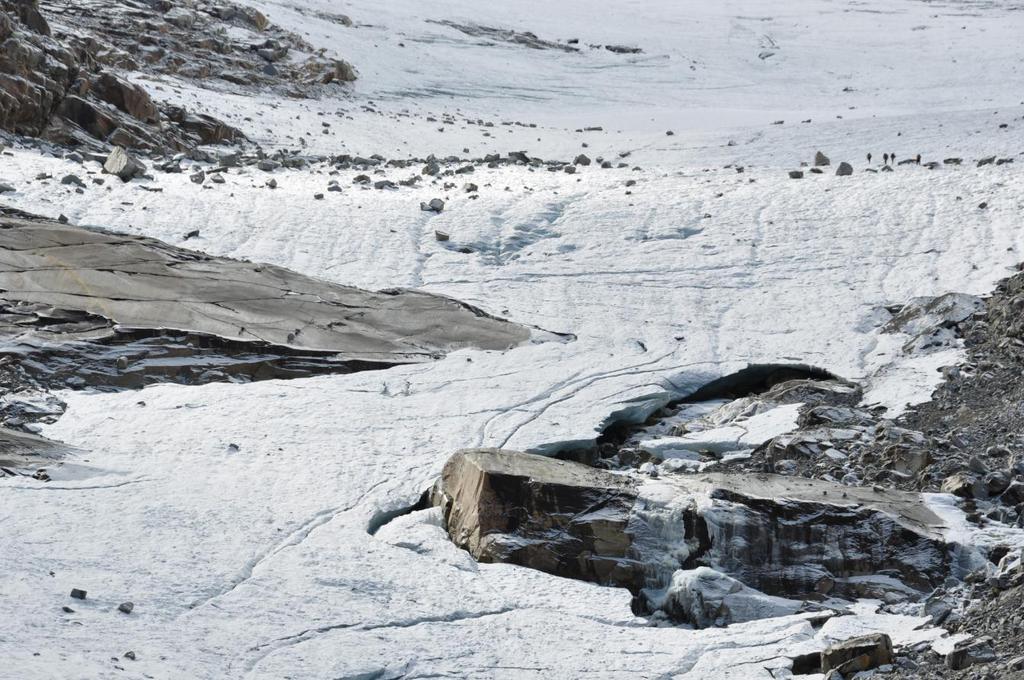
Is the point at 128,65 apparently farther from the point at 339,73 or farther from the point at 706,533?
the point at 706,533

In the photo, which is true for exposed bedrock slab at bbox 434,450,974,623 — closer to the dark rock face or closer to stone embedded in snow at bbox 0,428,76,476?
stone embedded in snow at bbox 0,428,76,476

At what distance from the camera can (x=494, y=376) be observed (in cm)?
776

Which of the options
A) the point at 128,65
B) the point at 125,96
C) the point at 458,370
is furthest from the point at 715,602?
the point at 128,65

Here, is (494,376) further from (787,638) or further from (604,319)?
(787,638)

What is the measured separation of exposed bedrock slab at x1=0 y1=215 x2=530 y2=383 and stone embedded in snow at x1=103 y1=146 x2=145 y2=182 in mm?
2356

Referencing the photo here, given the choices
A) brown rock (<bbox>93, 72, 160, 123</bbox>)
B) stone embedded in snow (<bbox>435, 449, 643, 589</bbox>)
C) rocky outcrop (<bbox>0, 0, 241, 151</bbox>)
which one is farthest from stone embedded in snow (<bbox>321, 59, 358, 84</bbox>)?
stone embedded in snow (<bbox>435, 449, 643, 589</bbox>)

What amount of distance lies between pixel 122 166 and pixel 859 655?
32.4 feet

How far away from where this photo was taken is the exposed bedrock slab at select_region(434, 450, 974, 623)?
5.18m

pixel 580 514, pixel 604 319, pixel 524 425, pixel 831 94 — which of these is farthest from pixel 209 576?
pixel 831 94

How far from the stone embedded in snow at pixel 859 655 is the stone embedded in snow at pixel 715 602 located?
0.57 meters

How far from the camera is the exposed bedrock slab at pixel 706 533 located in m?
5.18

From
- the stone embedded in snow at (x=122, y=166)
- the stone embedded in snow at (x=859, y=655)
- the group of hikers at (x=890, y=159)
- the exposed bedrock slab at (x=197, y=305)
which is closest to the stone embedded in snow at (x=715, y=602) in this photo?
the stone embedded in snow at (x=859, y=655)

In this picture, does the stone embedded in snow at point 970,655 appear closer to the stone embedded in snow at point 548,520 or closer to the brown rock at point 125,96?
the stone embedded in snow at point 548,520

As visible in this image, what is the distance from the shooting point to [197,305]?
820 cm
